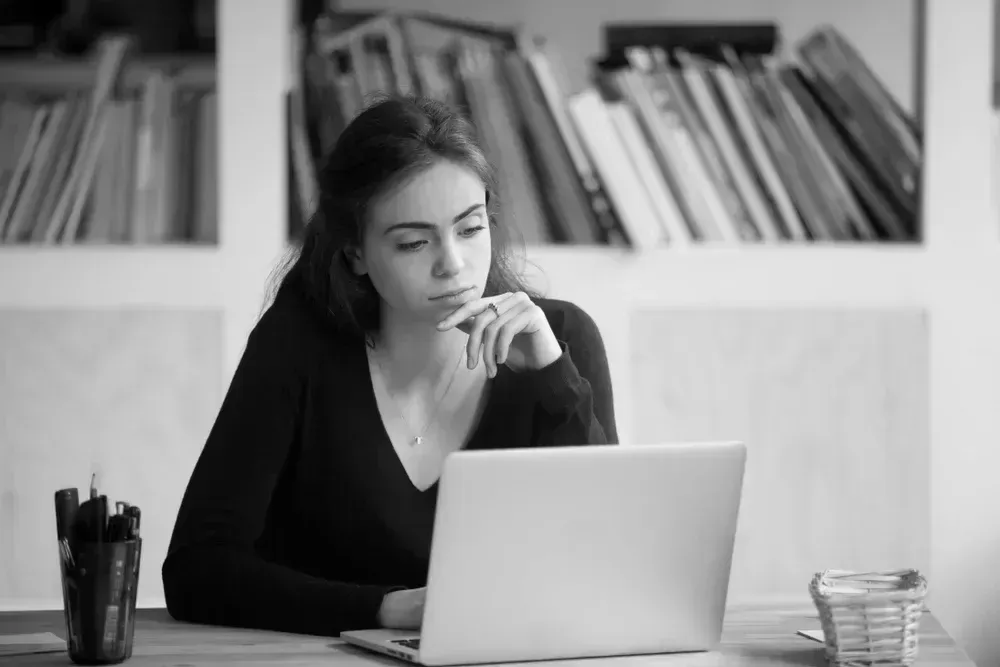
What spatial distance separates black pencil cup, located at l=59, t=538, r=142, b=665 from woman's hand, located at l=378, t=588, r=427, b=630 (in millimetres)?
251

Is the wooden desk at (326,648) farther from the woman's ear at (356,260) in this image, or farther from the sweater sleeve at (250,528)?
the woman's ear at (356,260)

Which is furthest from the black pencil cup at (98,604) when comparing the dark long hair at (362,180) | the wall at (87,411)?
the wall at (87,411)

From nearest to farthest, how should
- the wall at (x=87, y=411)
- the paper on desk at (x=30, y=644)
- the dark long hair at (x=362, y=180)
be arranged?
the paper on desk at (x=30, y=644) < the dark long hair at (x=362, y=180) < the wall at (x=87, y=411)

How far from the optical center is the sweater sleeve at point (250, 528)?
1302 mm

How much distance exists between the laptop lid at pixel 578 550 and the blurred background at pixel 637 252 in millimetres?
1203

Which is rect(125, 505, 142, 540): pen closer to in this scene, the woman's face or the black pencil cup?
the black pencil cup

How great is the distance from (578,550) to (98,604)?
17.6 inches

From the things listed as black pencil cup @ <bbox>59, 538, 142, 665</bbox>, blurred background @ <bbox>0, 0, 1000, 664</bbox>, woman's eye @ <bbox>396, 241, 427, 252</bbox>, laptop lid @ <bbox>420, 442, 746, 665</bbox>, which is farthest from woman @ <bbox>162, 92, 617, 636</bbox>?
blurred background @ <bbox>0, 0, 1000, 664</bbox>

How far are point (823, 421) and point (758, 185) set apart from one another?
47 cm

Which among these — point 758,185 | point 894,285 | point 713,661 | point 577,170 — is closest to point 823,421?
point 894,285

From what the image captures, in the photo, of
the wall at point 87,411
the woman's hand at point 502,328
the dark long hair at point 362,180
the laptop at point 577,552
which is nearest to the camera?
the laptop at point 577,552

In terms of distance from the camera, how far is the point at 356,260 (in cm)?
170

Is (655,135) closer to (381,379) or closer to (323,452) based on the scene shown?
(381,379)

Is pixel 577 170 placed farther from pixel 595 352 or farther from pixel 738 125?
pixel 595 352
